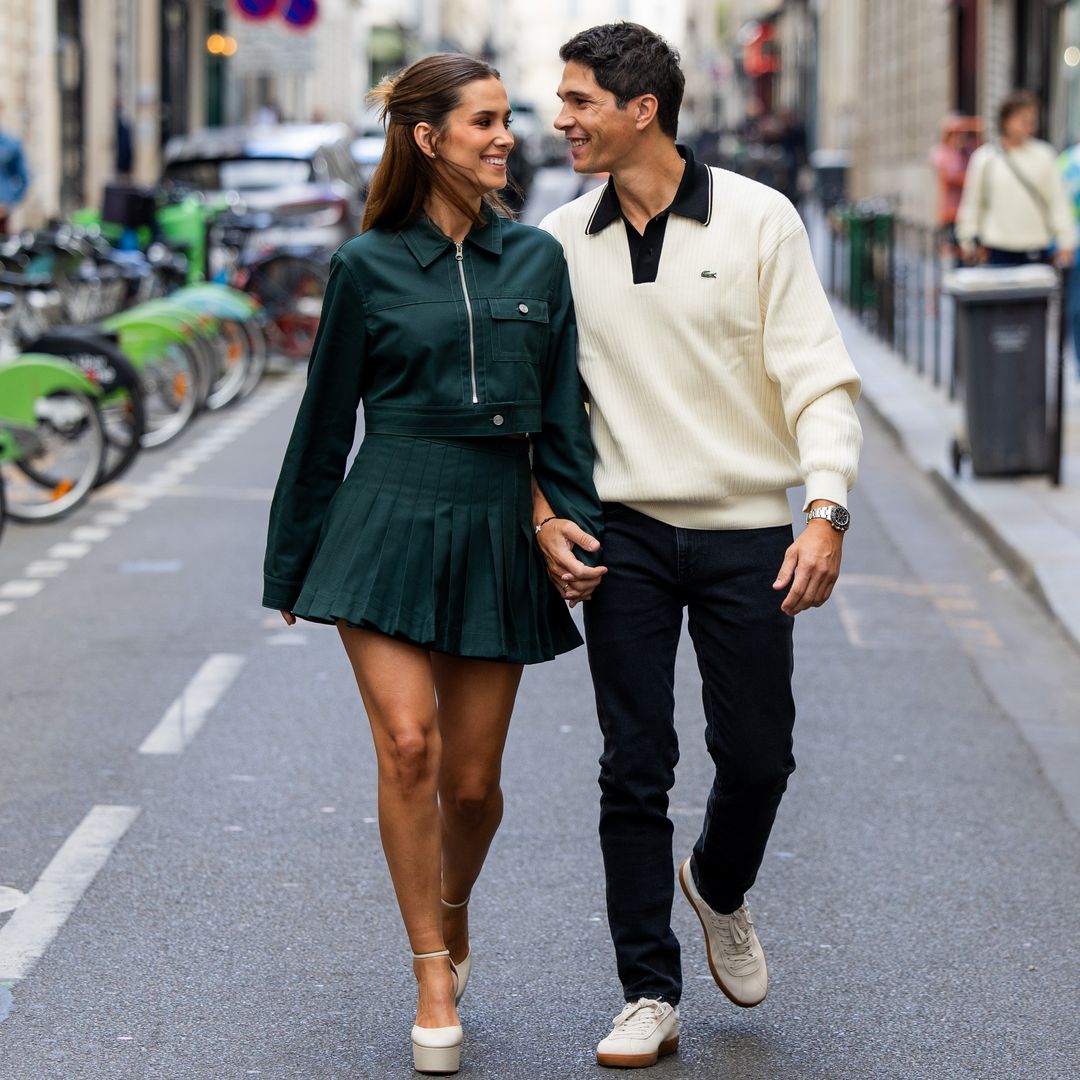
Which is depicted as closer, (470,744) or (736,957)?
(470,744)

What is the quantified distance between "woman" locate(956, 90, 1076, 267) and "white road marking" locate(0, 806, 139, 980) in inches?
382

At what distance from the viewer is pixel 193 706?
680cm

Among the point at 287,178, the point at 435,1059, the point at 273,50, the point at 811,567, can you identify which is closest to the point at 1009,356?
the point at 811,567

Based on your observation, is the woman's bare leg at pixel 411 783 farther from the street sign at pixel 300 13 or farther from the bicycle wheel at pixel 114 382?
the street sign at pixel 300 13

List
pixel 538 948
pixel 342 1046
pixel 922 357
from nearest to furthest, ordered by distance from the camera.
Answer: pixel 342 1046, pixel 538 948, pixel 922 357

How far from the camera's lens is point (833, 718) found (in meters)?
6.71

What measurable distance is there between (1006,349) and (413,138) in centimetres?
762

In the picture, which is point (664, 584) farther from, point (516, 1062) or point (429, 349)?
point (516, 1062)

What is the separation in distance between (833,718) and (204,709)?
195cm

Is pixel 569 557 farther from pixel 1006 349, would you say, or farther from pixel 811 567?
pixel 1006 349

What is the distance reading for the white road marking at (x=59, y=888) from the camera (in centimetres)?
446

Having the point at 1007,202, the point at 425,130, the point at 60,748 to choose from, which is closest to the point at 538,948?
A: the point at 425,130

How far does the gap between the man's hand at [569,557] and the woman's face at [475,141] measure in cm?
60

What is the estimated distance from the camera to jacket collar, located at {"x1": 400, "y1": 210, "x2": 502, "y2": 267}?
374cm
